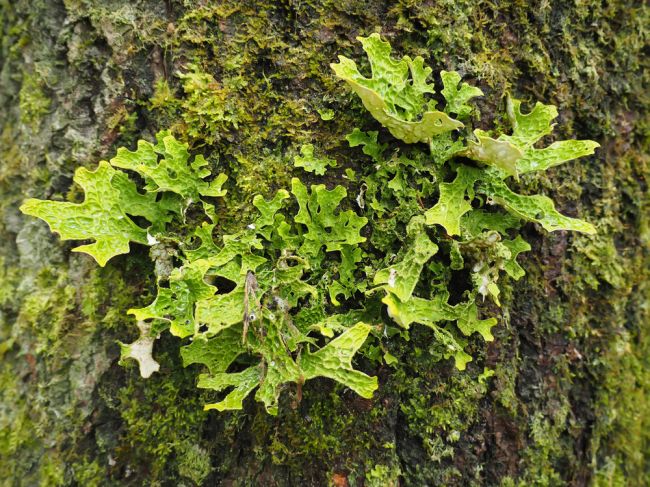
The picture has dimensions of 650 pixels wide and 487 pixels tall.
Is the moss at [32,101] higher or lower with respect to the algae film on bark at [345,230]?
higher

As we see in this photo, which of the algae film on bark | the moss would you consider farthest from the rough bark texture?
the algae film on bark

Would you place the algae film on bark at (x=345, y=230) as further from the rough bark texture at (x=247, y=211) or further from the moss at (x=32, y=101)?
the moss at (x=32, y=101)

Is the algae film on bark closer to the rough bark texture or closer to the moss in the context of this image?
the rough bark texture

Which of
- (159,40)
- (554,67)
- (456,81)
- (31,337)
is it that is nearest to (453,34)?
(456,81)

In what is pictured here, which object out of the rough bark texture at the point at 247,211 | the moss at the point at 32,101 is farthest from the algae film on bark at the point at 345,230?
the moss at the point at 32,101

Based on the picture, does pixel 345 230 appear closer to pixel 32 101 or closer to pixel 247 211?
pixel 247 211

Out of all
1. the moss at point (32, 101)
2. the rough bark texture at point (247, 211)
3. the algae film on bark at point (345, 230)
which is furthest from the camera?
the moss at point (32, 101)

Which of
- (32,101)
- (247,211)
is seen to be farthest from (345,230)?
(32,101)
